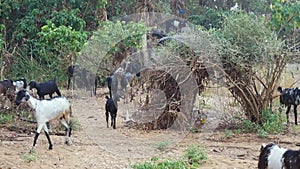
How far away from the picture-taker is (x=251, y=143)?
9.57 meters

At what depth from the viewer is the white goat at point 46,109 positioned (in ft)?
26.3

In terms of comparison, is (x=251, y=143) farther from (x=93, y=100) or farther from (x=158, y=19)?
(x=158, y=19)

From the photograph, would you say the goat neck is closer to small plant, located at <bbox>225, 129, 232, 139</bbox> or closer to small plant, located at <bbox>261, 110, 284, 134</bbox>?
small plant, located at <bbox>225, 129, 232, 139</bbox>

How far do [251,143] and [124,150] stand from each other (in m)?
2.59

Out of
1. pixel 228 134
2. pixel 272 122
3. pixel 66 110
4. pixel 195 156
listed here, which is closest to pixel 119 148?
pixel 66 110

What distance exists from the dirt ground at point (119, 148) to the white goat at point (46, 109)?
0.38 m

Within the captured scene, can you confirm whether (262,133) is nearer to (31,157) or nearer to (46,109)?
(46,109)

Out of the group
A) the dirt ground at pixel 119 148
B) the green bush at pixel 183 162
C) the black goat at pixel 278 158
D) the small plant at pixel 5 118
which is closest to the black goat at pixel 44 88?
the small plant at pixel 5 118

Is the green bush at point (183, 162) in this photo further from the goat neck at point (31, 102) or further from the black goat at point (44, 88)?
the black goat at point (44, 88)

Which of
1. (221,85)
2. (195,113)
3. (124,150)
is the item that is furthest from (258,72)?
(124,150)

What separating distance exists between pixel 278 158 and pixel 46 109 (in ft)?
13.1

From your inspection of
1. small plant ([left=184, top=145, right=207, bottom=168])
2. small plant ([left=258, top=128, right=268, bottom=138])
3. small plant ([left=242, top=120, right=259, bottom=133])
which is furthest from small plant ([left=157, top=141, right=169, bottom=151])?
small plant ([left=242, top=120, right=259, bottom=133])

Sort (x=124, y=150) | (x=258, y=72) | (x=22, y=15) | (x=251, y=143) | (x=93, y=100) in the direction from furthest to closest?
(x=22, y=15), (x=93, y=100), (x=258, y=72), (x=251, y=143), (x=124, y=150)

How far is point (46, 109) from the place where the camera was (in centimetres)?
824
